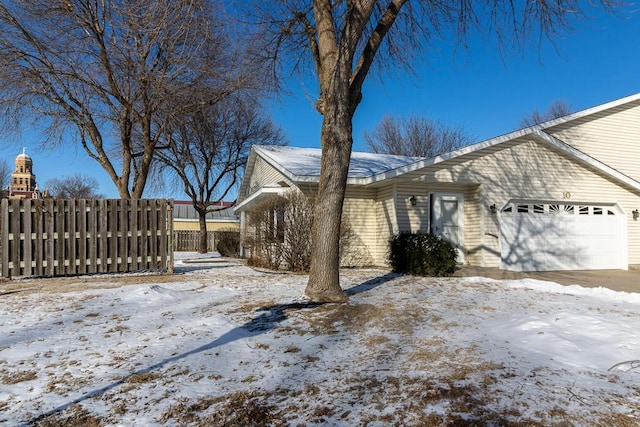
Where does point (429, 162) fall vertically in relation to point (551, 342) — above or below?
above

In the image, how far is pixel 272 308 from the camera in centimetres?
613

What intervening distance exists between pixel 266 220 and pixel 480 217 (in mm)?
6336

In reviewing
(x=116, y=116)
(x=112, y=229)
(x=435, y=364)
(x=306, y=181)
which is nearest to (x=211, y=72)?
(x=116, y=116)

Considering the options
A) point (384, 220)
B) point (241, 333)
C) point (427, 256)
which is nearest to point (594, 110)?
point (384, 220)

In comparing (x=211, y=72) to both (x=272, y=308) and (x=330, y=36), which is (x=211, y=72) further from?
(x=272, y=308)


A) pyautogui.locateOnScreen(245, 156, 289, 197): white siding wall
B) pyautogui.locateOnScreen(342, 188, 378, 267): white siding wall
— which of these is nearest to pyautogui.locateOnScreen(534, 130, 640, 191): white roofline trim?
pyautogui.locateOnScreen(342, 188, 378, 267): white siding wall

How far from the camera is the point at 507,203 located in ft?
41.9

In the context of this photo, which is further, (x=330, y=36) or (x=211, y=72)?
(x=211, y=72)

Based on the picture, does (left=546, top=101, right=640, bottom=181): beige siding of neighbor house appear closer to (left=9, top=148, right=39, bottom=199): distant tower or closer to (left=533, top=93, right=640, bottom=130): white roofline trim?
(left=533, top=93, right=640, bottom=130): white roofline trim

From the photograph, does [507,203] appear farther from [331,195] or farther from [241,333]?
[241,333]

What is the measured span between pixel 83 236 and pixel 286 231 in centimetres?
460

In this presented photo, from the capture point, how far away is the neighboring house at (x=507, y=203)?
41.0 ft

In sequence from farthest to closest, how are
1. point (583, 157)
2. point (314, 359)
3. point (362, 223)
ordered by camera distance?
1. point (362, 223)
2. point (583, 157)
3. point (314, 359)

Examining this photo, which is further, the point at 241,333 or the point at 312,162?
the point at 312,162
